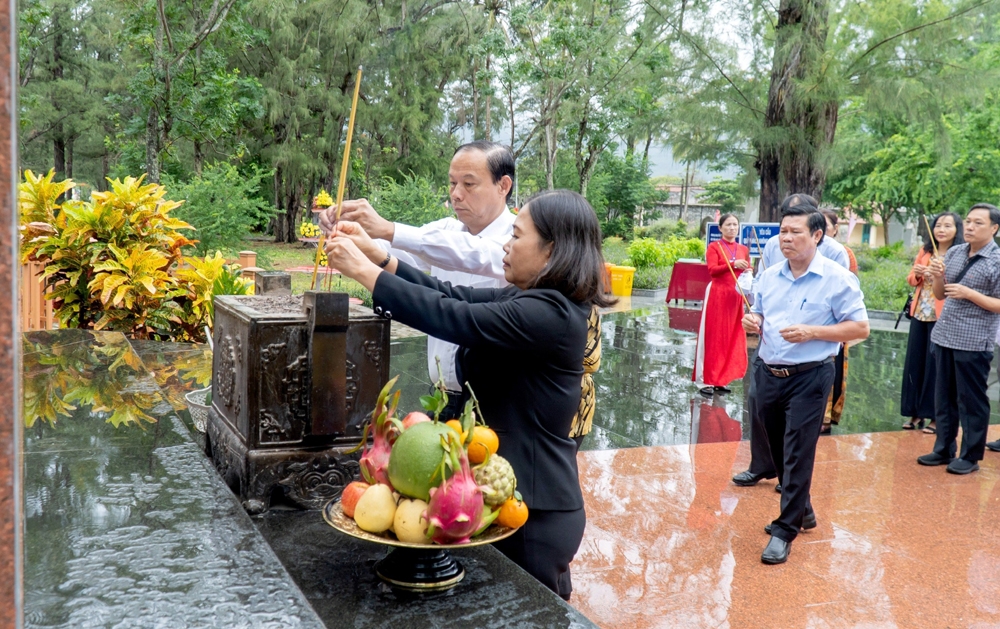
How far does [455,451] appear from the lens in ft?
4.99

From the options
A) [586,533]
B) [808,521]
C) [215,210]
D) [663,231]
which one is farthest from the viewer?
[663,231]

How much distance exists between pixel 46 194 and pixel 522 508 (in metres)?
5.19

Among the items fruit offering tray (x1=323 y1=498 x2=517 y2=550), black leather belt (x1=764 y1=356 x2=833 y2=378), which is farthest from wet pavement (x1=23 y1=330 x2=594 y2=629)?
black leather belt (x1=764 y1=356 x2=833 y2=378)

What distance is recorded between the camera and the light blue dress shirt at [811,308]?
4102mm

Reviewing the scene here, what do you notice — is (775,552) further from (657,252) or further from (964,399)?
(657,252)

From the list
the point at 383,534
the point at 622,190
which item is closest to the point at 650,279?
the point at 383,534

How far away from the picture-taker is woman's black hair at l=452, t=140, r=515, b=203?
276 cm

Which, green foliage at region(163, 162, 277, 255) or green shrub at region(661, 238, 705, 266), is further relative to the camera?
green shrub at region(661, 238, 705, 266)

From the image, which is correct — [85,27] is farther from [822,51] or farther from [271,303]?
[271,303]

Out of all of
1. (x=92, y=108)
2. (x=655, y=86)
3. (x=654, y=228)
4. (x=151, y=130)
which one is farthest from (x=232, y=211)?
(x=654, y=228)

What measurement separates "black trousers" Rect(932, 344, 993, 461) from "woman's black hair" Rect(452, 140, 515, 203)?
4.22 metres

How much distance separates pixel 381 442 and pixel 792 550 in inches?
122

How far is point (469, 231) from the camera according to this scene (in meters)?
2.96

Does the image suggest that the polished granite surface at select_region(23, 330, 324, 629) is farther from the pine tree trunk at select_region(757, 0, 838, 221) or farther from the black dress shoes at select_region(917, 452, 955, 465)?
the pine tree trunk at select_region(757, 0, 838, 221)
